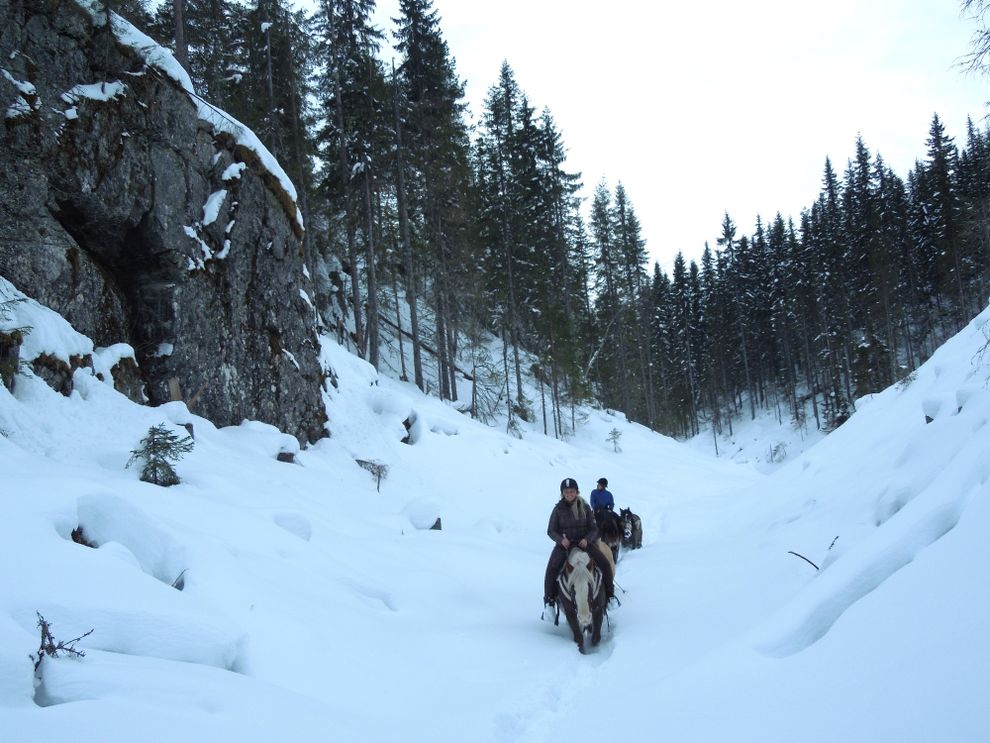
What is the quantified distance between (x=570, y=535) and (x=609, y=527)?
3493 mm

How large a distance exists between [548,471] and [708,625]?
1295 cm

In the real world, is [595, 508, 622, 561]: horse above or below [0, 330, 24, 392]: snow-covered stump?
below

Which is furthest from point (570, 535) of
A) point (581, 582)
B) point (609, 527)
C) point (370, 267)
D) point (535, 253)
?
point (535, 253)

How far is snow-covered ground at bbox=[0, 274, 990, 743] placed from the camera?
3035 millimetres

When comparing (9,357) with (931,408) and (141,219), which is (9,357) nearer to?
(141,219)

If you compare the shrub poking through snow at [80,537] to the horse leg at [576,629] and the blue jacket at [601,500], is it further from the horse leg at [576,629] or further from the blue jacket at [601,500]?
the blue jacket at [601,500]

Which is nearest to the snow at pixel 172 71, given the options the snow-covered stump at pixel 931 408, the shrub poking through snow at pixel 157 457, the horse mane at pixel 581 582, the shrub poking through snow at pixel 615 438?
the shrub poking through snow at pixel 157 457

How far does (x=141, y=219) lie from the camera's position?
10.4 m

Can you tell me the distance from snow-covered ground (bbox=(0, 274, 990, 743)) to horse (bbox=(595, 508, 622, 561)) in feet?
2.08

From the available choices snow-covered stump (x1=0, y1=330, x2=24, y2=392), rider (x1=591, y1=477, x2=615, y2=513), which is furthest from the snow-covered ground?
rider (x1=591, y1=477, x2=615, y2=513)

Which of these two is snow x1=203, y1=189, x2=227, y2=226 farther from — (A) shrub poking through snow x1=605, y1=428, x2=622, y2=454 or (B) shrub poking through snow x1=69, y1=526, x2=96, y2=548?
(A) shrub poking through snow x1=605, y1=428, x2=622, y2=454

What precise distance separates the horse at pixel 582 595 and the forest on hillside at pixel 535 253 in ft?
26.6

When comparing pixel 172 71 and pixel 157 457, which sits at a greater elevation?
pixel 172 71

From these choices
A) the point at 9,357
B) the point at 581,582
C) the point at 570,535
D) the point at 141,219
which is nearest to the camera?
the point at 581,582
